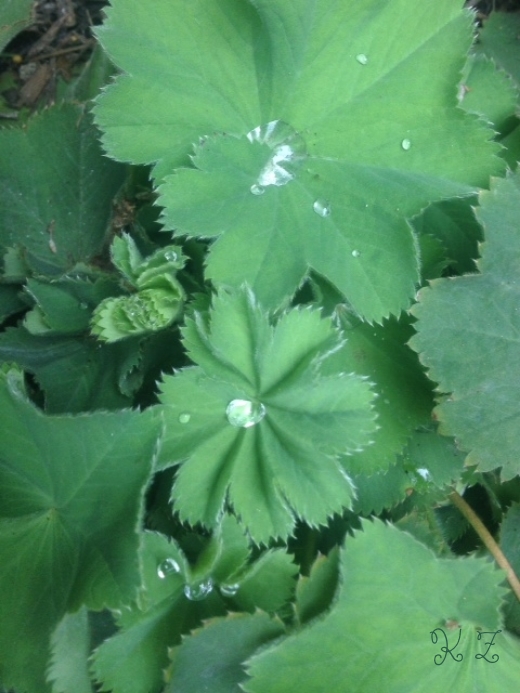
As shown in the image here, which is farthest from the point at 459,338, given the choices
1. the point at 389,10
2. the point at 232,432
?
the point at 389,10

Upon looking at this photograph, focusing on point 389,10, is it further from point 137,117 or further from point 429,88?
point 137,117

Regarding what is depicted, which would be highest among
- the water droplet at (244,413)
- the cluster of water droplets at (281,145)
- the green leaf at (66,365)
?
the cluster of water droplets at (281,145)

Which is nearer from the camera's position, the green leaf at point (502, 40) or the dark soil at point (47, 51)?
the green leaf at point (502, 40)

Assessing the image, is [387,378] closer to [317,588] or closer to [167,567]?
[317,588]

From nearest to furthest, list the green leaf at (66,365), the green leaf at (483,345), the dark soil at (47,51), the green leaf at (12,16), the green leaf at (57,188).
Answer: the green leaf at (483,345), the green leaf at (66,365), the green leaf at (57,188), the green leaf at (12,16), the dark soil at (47,51)

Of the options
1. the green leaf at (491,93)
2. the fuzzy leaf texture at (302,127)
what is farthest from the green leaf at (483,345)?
the green leaf at (491,93)

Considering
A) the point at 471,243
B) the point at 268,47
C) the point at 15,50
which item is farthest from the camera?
the point at 15,50

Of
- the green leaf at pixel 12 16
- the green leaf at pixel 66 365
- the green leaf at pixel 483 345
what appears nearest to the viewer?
the green leaf at pixel 483 345

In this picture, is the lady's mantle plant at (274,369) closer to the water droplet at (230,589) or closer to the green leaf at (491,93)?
the water droplet at (230,589)
